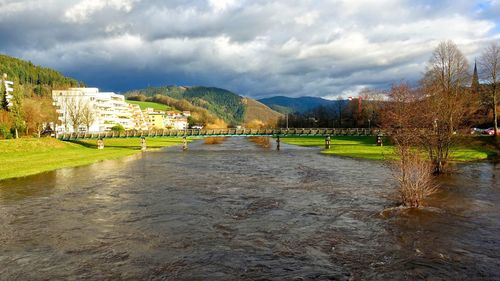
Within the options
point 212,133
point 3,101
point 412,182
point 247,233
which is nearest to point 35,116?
point 3,101

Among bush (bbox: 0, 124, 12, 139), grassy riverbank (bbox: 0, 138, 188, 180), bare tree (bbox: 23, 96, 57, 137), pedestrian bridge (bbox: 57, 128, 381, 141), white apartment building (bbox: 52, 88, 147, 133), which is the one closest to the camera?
grassy riverbank (bbox: 0, 138, 188, 180)

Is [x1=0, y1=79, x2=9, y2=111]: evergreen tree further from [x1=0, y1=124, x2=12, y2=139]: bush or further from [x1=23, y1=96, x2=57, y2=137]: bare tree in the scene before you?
[x1=0, y1=124, x2=12, y2=139]: bush

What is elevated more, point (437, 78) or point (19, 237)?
point (437, 78)

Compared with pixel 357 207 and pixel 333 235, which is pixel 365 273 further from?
pixel 357 207

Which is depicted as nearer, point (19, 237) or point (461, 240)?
point (461, 240)

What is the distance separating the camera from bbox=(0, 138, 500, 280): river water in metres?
13.8

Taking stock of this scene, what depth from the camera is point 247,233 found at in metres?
18.6

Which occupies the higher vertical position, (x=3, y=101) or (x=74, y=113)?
(x=3, y=101)

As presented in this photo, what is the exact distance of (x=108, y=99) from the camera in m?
191

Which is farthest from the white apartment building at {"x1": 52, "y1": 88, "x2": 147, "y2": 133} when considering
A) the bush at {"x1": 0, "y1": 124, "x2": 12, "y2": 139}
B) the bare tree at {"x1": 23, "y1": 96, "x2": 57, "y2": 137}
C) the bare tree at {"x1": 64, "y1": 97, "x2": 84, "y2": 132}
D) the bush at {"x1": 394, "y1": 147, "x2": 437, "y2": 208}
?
the bush at {"x1": 394, "y1": 147, "x2": 437, "y2": 208}

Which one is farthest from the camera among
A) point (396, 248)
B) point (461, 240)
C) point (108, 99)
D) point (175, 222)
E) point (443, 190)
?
point (108, 99)

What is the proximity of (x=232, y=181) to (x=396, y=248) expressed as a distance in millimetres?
22257

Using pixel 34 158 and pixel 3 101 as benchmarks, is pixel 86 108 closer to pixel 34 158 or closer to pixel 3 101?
pixel 3 101

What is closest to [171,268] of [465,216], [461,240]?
[461,240]
